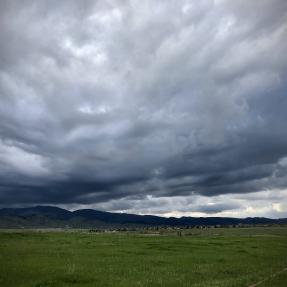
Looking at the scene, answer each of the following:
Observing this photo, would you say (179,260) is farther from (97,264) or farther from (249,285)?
(249,285)

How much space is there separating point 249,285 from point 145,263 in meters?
19.8

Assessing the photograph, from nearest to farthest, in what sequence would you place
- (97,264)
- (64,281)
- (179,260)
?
(64,281)
(97,264)
(179,260)

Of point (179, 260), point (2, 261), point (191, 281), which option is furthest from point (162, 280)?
point (2, 261)

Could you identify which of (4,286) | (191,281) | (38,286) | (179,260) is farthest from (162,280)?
(179,260)

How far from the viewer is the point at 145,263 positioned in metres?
49.7

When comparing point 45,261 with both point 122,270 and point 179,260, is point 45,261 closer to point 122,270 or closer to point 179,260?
point 122,270

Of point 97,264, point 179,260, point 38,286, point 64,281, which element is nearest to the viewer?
point 38,286

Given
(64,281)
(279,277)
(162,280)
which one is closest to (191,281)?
(162,280)

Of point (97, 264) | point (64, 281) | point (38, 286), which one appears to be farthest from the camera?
point (97, 264)

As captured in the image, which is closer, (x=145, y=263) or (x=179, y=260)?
(x=145, y=263)

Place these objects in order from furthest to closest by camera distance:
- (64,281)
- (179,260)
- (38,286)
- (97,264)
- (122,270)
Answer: (179,260), (97,264), (122,270), (64,281), (38,286)

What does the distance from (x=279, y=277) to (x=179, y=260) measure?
19910mm

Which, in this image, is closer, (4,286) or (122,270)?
(4,286)

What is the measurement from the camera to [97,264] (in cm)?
4788
